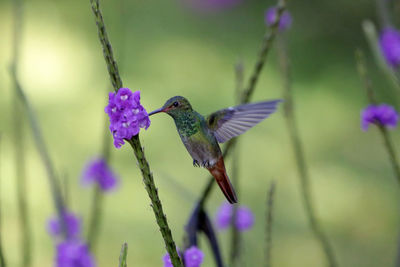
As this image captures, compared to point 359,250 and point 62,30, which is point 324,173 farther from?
point 62,30

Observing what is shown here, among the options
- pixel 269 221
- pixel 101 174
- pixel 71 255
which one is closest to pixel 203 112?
pixel 101 174

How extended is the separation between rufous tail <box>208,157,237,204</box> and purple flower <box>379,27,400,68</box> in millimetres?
610

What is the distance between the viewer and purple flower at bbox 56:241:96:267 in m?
1.03

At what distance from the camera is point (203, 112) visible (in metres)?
3.91

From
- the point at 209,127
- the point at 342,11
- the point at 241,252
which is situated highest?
the point at 342,11

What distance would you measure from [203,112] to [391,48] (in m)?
2.73

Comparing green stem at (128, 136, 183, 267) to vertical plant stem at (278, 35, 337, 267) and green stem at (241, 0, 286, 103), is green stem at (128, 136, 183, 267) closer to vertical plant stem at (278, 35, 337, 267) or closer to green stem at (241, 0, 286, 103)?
green stem at (241, 0, 286, 103)

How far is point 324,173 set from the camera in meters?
3.81

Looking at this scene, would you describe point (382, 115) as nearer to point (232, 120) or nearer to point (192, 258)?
point (232, 120)

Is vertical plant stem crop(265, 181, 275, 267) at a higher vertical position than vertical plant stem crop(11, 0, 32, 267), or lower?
lower

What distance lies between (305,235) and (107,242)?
1.15 metres

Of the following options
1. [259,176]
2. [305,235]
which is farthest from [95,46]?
[305,235]

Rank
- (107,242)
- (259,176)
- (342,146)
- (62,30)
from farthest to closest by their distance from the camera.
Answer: (62,30) → (342,146) → (259,176) → (107,242)

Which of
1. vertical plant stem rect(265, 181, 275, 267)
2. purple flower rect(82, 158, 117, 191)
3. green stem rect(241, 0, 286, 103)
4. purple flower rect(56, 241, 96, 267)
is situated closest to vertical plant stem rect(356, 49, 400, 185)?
green stem rect(241, 0, 286, 103)
